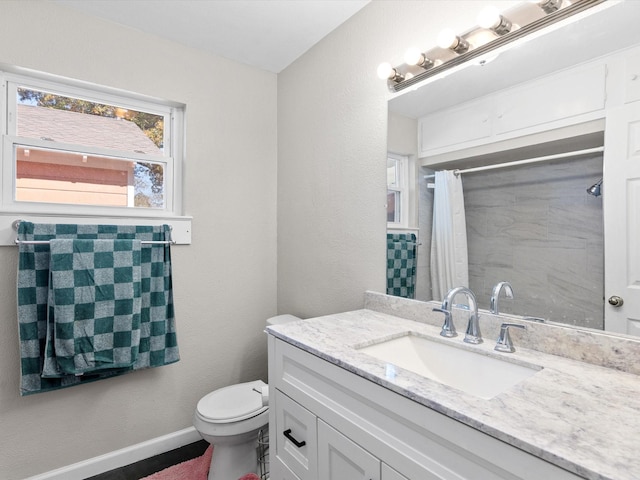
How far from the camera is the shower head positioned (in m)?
0.98

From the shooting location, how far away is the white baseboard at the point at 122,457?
5.54ft

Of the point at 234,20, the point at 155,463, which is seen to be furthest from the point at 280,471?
the point at 234,20

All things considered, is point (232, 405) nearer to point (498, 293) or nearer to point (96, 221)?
point (96, 221)

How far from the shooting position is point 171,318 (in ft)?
6.34

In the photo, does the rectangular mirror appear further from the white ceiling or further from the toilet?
the toilet

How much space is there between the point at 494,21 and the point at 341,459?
144cm

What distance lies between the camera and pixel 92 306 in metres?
1.64

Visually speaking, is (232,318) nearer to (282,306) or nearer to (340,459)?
(282,306)

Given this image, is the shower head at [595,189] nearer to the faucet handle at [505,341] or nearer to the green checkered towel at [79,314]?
the faucet handle at [505,341]

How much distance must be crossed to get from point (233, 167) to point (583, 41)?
179cm

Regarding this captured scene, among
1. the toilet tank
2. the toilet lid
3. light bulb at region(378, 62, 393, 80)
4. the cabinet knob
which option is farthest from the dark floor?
light bulb at region(378, 62, 393, 80)

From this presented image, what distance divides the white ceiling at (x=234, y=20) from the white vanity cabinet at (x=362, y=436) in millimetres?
1592

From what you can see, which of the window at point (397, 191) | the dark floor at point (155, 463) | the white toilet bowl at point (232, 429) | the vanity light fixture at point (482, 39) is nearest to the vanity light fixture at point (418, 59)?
the vanity light fixture at point (482, 39)

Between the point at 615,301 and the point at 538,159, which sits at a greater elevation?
the point at 538,159
